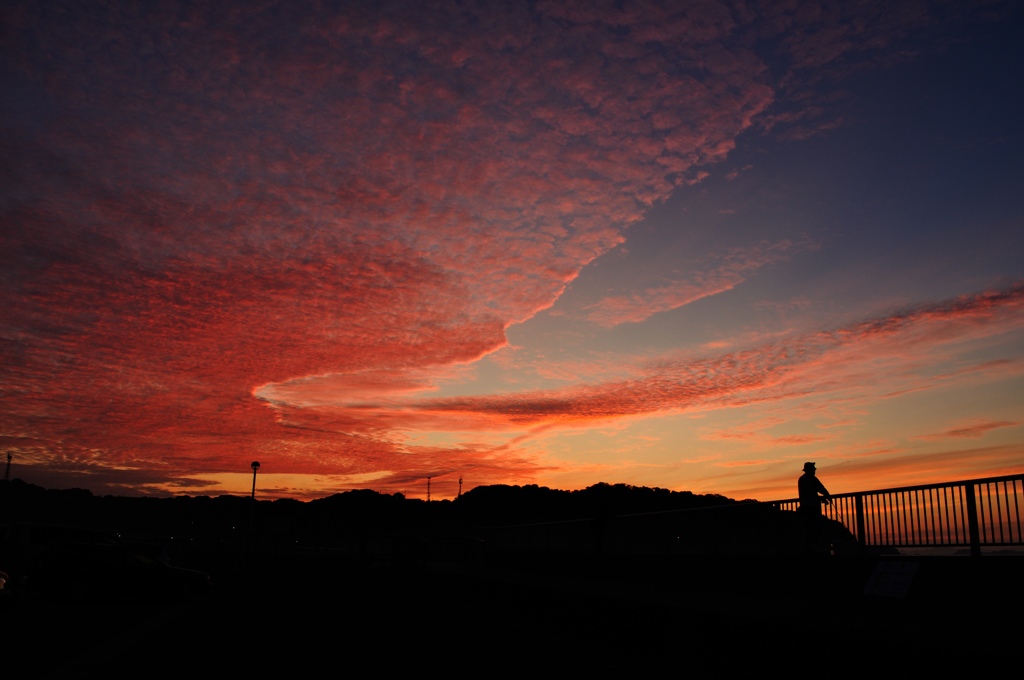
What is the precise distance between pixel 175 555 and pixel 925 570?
126 ft

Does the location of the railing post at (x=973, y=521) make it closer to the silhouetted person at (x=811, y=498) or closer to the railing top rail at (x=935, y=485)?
the railing top rail at (x=935, y=485)

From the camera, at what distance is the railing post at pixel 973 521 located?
46.2 ft

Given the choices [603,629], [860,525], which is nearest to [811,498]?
[860,525]

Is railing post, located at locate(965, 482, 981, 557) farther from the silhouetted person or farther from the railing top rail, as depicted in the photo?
the silhouetted person

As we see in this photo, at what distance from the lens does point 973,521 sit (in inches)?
560

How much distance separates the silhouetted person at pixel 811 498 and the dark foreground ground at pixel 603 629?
5.14 feet

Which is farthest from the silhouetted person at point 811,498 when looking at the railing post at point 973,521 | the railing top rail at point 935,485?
the railing post at point 973,521

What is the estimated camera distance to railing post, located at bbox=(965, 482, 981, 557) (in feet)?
46.2

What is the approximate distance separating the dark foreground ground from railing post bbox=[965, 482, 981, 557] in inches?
51.1

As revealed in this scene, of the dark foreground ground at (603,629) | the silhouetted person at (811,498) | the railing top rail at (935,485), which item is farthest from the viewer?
the silhouetted person at (811,498)

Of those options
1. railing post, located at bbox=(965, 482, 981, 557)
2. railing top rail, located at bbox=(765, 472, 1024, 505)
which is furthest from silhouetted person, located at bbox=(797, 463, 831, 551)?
railing post, located at bbox=(965, 482, 981, 557)

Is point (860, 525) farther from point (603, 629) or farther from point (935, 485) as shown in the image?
point (603, 629)

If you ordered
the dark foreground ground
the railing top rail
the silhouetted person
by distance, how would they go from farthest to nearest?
the silhouetted person
the railing top rail
the dark foreground ground

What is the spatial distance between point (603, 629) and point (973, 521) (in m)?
6.38
